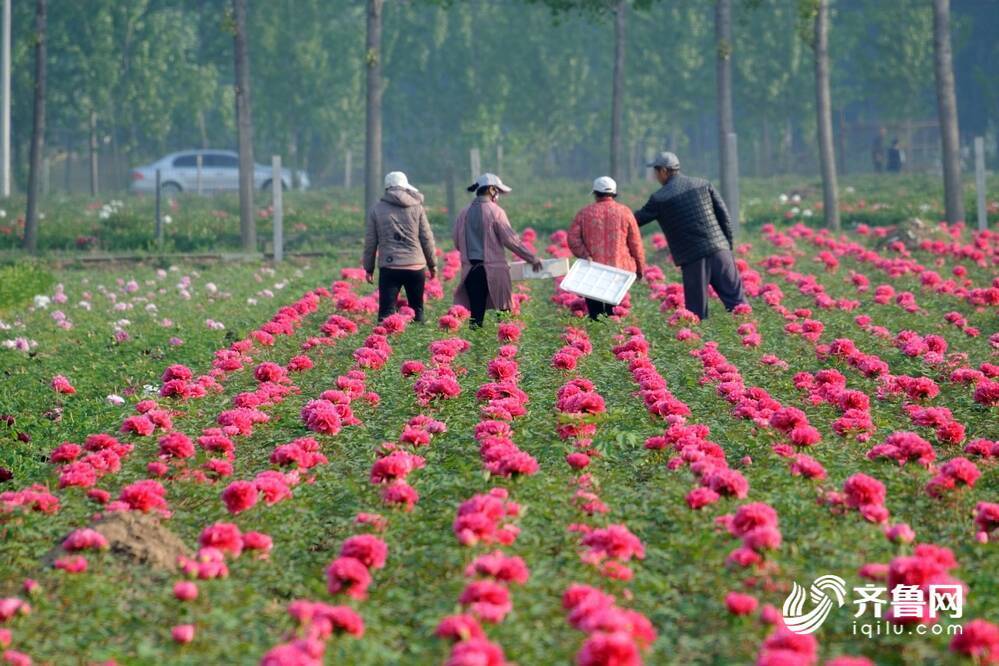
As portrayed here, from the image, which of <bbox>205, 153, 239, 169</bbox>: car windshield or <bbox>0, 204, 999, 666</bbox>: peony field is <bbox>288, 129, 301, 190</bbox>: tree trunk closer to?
<bbox>205, 153, 239, 169</bbox>: car windshield

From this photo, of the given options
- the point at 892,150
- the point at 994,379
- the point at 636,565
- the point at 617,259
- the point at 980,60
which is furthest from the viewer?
the point at 980,60

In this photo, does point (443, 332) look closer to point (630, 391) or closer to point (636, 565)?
point (630, 391)

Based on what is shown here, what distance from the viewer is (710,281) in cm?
1314

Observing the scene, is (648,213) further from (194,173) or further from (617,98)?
(194,173)

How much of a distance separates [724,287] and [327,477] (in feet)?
22.0

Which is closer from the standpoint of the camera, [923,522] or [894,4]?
[923,522]

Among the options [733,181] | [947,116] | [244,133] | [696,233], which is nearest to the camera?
[696,233]

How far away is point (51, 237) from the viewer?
85.1 ft

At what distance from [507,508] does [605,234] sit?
716 cm

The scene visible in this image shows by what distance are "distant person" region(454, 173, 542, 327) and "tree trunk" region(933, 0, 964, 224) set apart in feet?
46.6

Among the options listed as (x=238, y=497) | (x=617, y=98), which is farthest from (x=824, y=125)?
(x=238, y=497)

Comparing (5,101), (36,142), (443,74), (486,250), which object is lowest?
(486,250)

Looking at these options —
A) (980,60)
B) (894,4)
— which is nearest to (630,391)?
(894,4)

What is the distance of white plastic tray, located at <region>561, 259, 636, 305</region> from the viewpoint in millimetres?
11719
